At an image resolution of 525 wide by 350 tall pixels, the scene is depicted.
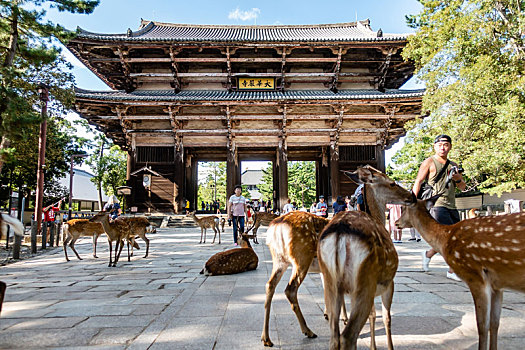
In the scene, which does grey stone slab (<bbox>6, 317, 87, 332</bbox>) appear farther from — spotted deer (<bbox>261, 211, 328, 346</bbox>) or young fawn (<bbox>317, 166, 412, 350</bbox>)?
young fawn (<bbox>317, 166, 412, 350</bbox>)

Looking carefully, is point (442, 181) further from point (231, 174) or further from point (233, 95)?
point (233, 95)

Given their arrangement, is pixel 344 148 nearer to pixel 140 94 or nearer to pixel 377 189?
pixel 140 94

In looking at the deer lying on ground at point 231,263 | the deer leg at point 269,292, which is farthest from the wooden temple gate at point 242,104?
the deer leg at point 269,292

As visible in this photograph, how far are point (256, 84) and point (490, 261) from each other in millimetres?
15858

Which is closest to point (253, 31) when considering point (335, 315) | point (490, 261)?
point (490, 261)

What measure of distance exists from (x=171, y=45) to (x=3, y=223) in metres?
14.9

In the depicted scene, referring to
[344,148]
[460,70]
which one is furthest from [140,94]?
[460,70]

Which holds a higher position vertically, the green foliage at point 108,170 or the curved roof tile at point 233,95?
the curved roof tile at point 233,95

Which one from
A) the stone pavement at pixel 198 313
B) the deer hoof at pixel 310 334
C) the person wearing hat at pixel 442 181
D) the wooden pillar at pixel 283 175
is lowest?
the stone pavement at pixel 198 313

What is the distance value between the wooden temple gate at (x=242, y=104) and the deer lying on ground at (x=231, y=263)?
34.1 feet

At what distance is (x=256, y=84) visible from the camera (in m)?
16.9

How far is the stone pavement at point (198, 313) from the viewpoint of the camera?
2461 millimetres

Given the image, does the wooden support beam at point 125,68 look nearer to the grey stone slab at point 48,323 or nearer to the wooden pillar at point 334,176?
the wooden pillar at point 334,176

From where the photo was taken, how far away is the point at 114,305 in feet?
11.4
